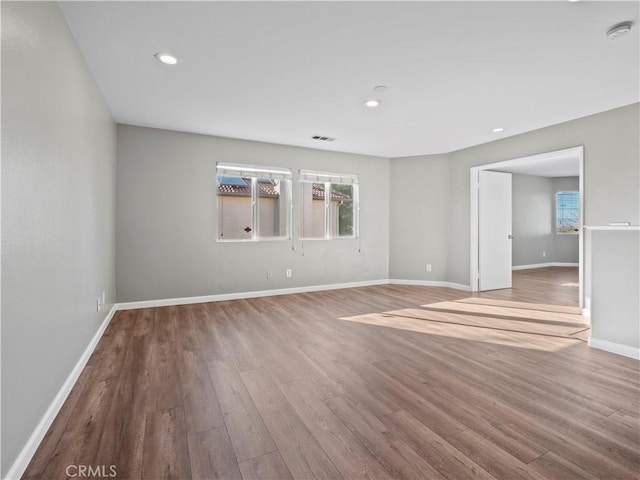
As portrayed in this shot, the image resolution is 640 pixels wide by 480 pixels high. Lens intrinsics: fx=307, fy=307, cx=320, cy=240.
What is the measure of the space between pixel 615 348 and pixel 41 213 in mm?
4491

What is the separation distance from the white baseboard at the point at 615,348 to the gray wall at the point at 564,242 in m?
7.40

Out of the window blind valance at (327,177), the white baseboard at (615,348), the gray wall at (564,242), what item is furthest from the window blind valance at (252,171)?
the gray wall at (564,242)

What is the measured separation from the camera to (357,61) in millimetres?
2676

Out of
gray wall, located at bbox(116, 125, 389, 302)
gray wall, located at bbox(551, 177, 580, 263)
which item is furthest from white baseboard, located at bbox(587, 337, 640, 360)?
gray wall, located at bbox(551, 177, 580, 263)

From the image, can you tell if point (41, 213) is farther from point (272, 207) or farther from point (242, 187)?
point (272, 207)

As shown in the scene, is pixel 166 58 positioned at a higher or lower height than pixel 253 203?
higher

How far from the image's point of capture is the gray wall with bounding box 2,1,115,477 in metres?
1.36

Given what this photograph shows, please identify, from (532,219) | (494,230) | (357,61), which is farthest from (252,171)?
(532,219)

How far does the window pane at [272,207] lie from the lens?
5.22 metres

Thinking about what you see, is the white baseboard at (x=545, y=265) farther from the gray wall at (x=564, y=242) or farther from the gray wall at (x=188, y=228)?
the gray wall at (x=188, y=228)

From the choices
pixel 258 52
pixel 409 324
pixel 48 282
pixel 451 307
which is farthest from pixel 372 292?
pixel 48 282

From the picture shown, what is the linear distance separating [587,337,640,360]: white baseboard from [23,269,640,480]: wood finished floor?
10 cm

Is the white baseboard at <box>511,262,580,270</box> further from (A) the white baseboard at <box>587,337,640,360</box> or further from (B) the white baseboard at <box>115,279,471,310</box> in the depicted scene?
(A) the white baseboard at <box>587,337,640,360</box>

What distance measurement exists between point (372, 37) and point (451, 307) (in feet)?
11.9
